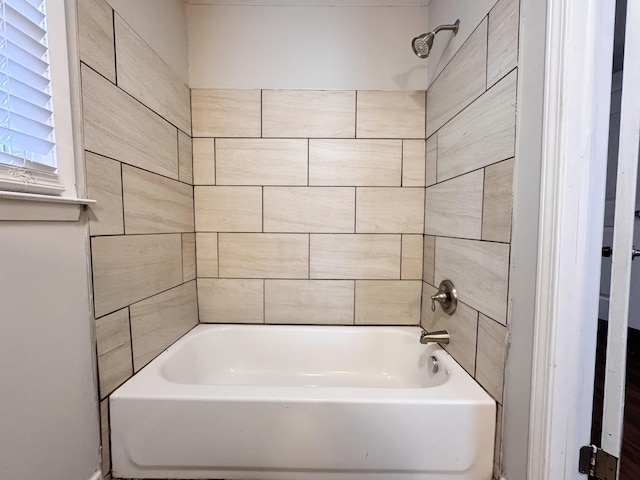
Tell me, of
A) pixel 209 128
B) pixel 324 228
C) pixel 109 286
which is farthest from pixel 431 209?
pixel 109 286

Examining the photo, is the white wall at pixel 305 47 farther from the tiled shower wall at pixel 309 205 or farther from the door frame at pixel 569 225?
the door frame at pixel 569 225

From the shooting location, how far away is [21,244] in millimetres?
632

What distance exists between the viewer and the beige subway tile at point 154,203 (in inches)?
38.4

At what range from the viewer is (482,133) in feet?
3.06

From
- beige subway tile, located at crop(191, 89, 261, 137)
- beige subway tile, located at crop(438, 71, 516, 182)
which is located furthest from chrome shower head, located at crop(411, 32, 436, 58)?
beige subway tile, located at crop(191, 89, 261, 137)

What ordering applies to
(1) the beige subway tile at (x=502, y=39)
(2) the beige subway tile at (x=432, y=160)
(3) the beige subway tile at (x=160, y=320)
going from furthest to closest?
(2) the beige subway tile at (x=432, y=160), (3) the beige subway tile at (x=160, y=320), (1) the beige subway tile at (x=502, y=39)

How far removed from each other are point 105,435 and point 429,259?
144 cm

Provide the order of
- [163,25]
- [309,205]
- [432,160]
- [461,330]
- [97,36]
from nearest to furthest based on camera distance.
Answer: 1. [97,36]
2. [461,330]
3. [163,25]
4. [432,160]
5. [309,205]

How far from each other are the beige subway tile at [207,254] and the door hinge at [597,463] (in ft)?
4.97

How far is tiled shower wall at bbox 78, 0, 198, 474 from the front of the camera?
834 mm

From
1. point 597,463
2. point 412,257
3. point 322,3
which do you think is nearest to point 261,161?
point 322,3

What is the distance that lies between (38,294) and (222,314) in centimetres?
89

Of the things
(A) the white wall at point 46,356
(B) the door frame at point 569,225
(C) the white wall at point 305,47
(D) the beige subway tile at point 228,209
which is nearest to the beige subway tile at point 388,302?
(D) the beige subway tile at point 228,209

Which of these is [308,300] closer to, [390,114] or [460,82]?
[390,114]
